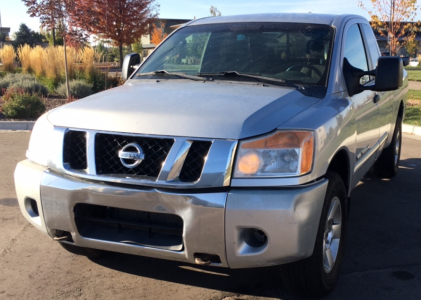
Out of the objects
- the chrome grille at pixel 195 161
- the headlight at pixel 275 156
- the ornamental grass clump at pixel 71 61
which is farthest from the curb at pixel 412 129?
the ornamental grass clump at pixel 71 61

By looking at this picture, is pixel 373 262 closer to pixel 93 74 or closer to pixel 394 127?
pixel 394 127

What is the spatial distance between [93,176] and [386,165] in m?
4.38

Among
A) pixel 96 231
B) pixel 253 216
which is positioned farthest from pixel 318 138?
pixel 96 231

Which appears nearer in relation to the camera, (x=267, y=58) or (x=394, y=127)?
(x=267, y=58)

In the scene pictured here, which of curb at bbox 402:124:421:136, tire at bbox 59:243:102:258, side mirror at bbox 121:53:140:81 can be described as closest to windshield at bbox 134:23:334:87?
side mirror at bbox 121:53:140:81

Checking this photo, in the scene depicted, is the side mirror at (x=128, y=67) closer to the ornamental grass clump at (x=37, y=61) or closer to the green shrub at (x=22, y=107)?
the green shrub at (x=22, y=107)

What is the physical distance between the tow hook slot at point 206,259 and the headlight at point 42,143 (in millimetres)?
1101

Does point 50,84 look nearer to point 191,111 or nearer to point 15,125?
point 15,125

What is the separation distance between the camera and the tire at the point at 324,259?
116 inches

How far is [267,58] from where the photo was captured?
3980mm

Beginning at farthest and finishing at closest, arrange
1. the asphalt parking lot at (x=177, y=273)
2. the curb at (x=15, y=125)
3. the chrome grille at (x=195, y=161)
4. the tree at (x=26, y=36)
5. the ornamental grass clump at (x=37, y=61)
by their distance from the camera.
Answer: the tree at (x=26, y=36), the ornamental grass clump at (x=37, y=61), the curb at (x=15, y=125), the asphalt parking lot at (x=177, y=273), the chrome grille at (x=195, y=161)

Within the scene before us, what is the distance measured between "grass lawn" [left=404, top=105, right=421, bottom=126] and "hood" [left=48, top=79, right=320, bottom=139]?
25.6 ft

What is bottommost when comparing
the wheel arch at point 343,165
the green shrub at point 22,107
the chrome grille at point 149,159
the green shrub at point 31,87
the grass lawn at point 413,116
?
the grass lawn at point 413,116

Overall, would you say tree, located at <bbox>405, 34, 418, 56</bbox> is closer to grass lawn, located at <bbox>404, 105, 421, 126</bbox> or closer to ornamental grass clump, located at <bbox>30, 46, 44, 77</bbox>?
grass lawn, located at <bbox>404, 105, 421, 126</bbox>
